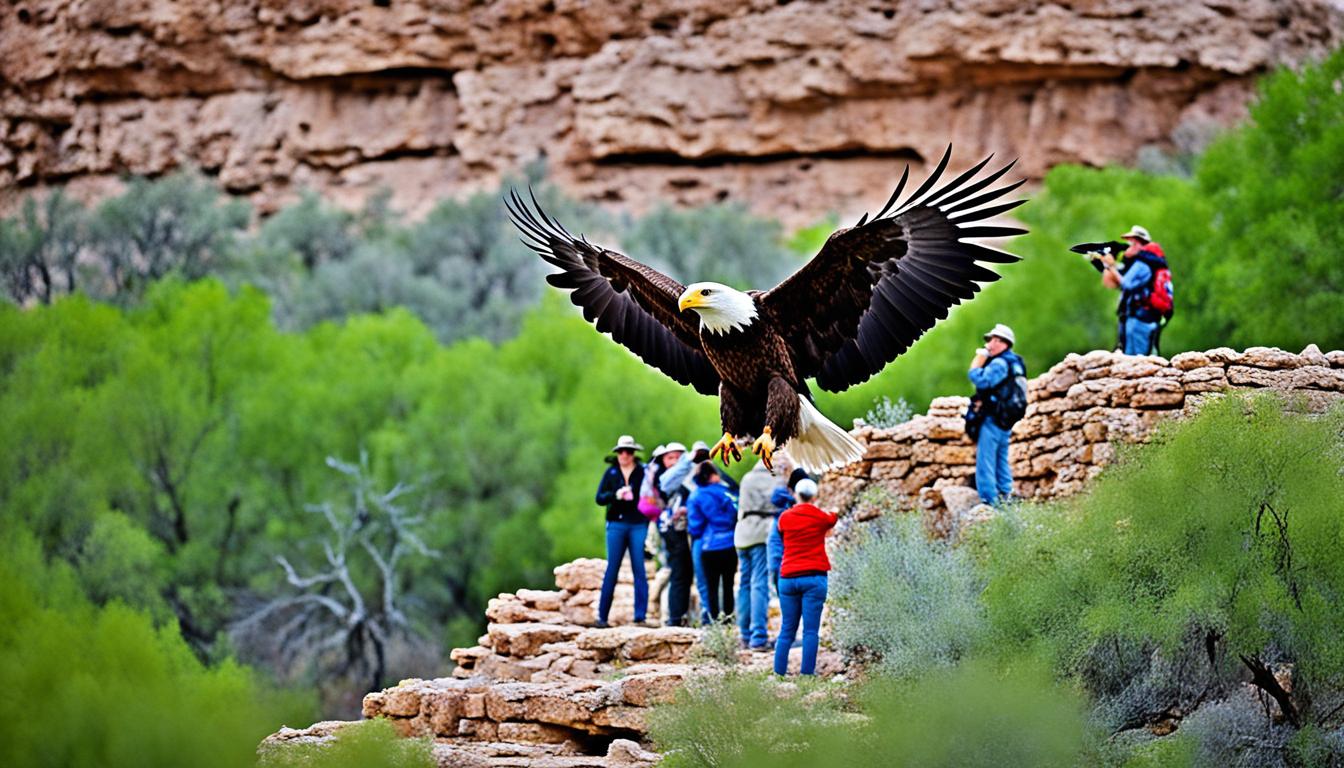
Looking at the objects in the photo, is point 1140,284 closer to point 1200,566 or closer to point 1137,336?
point 1137,336

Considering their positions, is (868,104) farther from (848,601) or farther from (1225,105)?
(848,601)

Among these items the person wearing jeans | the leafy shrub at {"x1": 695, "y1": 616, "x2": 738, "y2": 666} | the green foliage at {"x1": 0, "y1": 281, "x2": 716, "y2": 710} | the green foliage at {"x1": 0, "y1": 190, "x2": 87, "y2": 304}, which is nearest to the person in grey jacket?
the leafy shrub at {"x1": 695, "y1": 616, "x2": 738, "y2": 666}

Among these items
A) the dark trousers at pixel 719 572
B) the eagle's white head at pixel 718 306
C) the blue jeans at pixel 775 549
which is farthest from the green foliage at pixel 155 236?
the eagle's white head at pixel 718 306

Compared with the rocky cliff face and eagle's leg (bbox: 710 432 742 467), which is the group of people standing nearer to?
eagle's leg (bbox: 710 432 742 467)

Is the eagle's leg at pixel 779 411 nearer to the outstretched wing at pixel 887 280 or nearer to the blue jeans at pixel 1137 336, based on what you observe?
the outstretched wing at pixel 887 280

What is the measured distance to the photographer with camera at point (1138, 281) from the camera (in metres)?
18.6

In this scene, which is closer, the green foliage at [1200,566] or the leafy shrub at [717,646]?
the green foliage at [1200,566]

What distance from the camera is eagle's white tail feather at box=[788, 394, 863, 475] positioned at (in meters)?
16.5

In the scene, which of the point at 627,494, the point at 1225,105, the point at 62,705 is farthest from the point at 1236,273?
the point at 1225,105

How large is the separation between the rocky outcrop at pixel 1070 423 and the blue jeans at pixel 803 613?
101 inches

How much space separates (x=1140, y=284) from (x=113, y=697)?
996 centimetres

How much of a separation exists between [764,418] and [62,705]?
802cm

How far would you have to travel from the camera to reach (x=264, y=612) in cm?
3178

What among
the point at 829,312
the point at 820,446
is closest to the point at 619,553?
the point at 820,446
